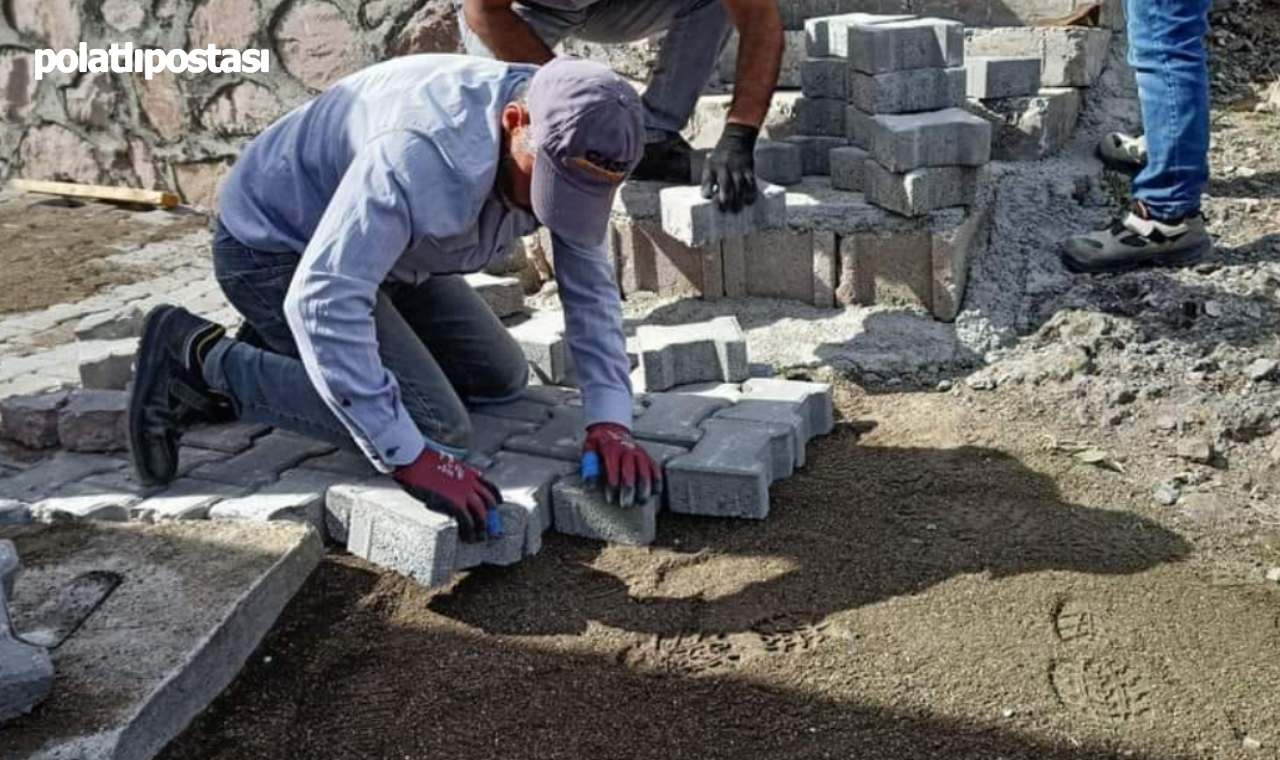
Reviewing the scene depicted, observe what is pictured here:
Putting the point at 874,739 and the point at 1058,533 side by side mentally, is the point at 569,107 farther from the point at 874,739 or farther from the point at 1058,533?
the point at 1058,533

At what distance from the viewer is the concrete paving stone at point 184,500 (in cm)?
341

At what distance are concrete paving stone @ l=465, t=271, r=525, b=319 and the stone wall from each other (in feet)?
5.82

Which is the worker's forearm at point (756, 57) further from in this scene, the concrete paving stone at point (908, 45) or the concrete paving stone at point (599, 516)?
the concrete paving stone at point (599, 516)

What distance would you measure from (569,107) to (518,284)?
2.02m

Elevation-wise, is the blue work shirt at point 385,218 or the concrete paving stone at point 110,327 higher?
the blue work shirt at point 385,218

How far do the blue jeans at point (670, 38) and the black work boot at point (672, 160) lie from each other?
0.11ft

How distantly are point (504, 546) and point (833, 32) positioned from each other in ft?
8.60

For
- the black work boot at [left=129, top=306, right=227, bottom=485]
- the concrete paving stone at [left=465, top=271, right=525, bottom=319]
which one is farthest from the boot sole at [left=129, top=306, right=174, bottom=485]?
the concrete paving stone at [left=465, top=271, right=525, bottom=319]

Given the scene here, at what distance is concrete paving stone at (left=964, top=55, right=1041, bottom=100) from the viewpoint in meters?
5.04

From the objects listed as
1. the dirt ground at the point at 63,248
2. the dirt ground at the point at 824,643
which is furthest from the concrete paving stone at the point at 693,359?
the dirt ground at the point at 63,248

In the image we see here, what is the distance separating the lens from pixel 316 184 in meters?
3.36

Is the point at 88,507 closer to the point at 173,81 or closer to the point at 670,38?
the point at 670,38

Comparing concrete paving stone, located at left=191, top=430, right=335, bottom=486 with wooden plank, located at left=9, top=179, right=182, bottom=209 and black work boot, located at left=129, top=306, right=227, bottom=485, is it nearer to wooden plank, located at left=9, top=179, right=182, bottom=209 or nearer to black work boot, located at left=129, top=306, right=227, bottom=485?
black work boot, located at left=129, top=306, right=227, bottom=485

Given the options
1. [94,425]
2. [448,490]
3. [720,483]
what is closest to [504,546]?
[448,490]
